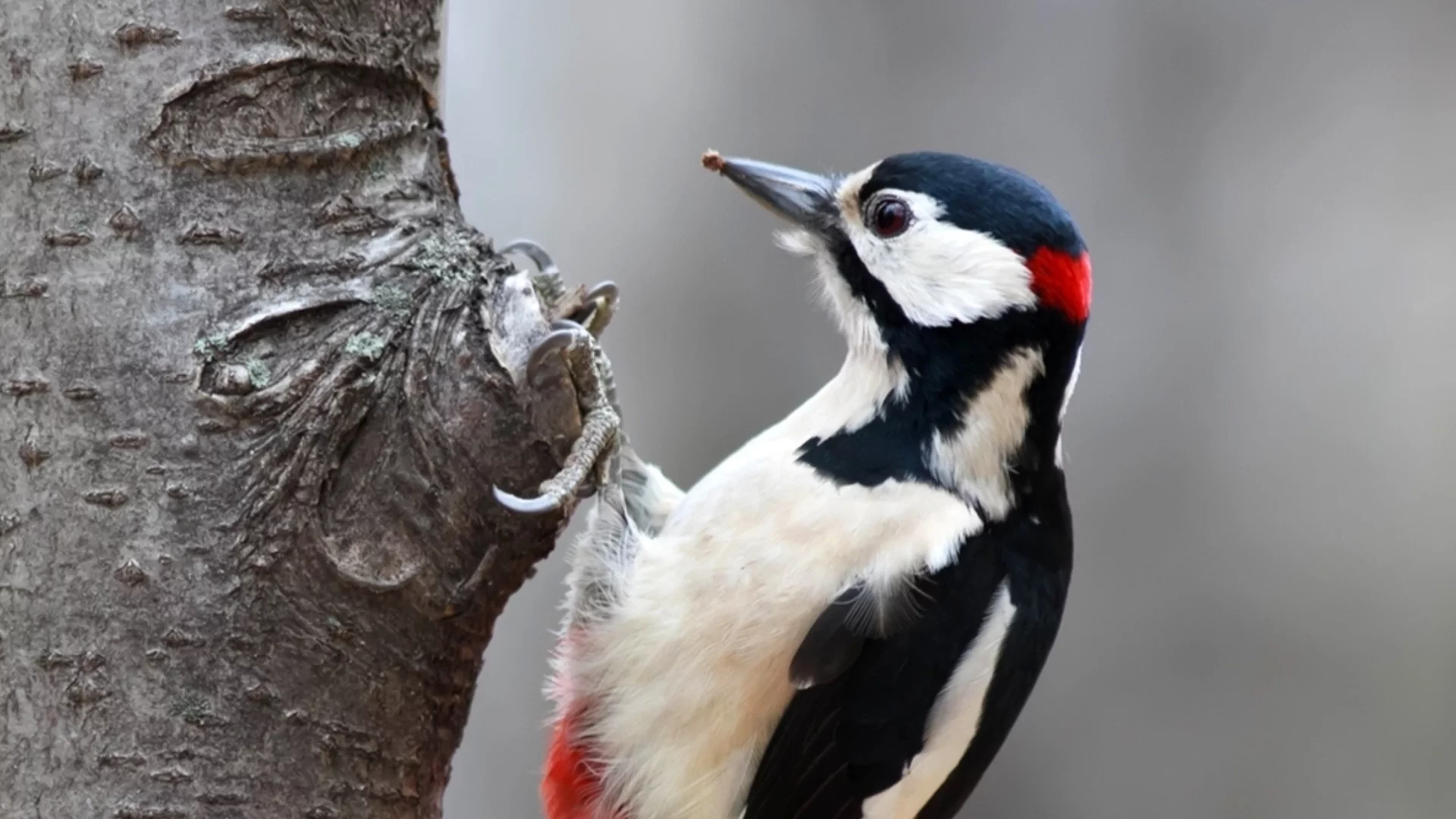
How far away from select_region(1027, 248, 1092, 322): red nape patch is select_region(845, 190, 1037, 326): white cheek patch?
11 millimetres

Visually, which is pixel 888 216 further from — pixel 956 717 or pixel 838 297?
pixel 956 717

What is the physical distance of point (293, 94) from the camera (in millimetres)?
1184

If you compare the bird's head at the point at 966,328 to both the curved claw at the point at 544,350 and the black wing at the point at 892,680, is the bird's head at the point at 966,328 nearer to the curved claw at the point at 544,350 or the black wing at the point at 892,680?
the black wing at the point at 892,680

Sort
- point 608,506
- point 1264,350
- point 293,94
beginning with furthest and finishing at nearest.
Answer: point 1264,350, point 608,506, point 293,94

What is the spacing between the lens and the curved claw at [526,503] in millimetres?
1228

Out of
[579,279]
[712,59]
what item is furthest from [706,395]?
[712,59]

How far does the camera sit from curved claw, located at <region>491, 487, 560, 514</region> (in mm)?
1228

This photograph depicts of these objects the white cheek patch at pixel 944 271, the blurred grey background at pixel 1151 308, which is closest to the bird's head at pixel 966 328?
the white cheek patch at pixel 944 271

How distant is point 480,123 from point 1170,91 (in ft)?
4.71

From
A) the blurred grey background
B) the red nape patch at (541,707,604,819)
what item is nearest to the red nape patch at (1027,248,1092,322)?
the red nape patch at (541,707,604,819)

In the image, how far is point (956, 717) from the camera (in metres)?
1.59

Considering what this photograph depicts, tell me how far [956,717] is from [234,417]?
2.85 ft

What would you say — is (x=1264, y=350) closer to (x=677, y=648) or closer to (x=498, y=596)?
(x=677, y=648)

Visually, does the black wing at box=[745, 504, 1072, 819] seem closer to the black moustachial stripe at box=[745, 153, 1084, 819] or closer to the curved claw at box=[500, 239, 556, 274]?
the black moustachial stripe at box=[745, 153, 1084, 819]
